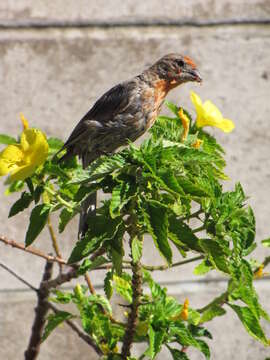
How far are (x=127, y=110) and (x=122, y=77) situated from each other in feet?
2.50

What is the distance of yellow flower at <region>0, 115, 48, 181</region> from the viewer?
168cm

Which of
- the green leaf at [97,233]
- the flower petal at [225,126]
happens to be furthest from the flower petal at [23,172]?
the flower petal at [225,126]

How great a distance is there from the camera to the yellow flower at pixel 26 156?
1683 millimetres

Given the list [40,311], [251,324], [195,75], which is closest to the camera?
[251,324]

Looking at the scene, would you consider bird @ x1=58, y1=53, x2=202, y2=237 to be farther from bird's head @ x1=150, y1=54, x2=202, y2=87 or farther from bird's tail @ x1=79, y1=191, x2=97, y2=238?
bird's tail @ x1=79, y1=191, x2=97, y2=238

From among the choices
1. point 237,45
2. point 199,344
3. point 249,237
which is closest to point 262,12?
point 237,45

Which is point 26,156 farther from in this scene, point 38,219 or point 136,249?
point 136,249

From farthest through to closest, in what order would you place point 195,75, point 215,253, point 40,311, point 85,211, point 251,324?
point 195,75 < point 40,311 < point 85,211 < point 251,324 < point 215,253

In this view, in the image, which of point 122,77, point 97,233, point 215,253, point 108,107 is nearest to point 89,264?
point 97,233

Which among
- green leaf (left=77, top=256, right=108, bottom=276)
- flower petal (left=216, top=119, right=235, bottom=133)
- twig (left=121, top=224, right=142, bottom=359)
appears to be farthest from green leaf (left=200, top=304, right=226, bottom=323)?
flower petal (left=216, top=119, right=235, bottom=133)

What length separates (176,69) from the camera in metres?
2.49

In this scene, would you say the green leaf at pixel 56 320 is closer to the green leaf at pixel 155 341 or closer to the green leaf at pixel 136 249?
the green leaf at pixel 155 341

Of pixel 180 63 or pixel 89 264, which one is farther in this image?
pixel 180 63

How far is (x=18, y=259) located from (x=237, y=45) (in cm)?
132
